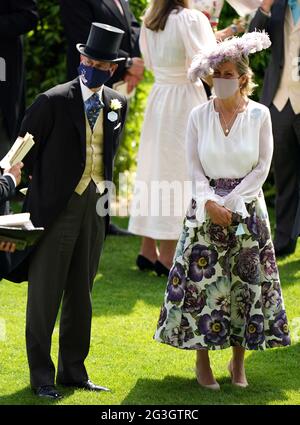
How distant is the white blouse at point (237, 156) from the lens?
20.7 ft

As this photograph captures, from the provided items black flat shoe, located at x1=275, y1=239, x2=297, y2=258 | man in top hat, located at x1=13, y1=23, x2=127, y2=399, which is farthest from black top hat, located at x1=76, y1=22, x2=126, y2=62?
black flat shoe, located at x1=275, y1=239, x2=297, y2=258

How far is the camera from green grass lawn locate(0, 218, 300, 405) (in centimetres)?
632

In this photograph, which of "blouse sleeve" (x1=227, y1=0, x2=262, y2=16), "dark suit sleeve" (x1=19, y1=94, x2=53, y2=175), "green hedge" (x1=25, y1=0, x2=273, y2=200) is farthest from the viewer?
"green hedge" (x1=25, y1=0, x2=273, y2=200)

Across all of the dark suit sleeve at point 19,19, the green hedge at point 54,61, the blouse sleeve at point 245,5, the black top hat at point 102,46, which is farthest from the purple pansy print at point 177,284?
the green hedge at point 54,61

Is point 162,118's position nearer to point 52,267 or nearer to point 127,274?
point 127,274

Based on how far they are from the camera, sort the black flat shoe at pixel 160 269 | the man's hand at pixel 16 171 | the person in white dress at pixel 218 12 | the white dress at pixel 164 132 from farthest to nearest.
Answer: the black flat shoe at pixel 160 269
the person in white dress at pixel 218 12
the white dress at pixel 164 132
the man's hand at pixel 16 171

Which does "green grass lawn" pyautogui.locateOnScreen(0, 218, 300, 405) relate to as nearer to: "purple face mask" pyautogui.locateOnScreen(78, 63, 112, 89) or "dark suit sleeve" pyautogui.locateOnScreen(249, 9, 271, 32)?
"purple face mask" pyautogui.locateOnScreen(78, 63, 112, 89)

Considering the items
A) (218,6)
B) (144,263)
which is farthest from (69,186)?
(218,6)

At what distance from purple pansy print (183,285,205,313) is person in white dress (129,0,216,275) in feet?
7.91

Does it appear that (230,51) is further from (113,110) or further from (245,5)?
(245,5)

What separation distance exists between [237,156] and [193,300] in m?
0.82

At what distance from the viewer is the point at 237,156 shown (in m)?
6.33

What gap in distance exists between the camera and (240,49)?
6.30 metres

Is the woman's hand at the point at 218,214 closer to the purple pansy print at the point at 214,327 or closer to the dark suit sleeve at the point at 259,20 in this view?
the purple pansy print at the point at 214,327
